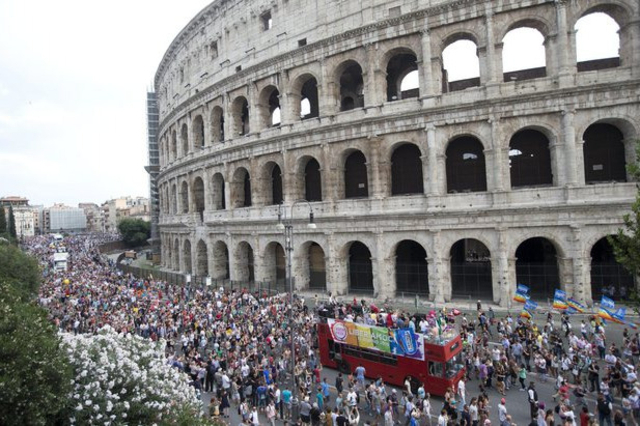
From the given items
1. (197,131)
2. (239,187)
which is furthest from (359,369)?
(197,131)

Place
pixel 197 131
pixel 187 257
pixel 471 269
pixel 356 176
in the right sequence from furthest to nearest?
pixel 187 257 < pixel 197 131 < pixel 356 176 < pixel 471 269

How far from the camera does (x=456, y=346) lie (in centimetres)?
1353

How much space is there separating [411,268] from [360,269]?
357cm

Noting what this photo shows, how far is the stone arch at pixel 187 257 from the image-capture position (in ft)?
125

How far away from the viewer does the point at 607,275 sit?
21.0 m

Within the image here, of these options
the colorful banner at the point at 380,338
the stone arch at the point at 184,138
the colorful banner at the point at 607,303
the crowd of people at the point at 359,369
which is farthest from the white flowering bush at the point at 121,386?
the stone arch at the point at 184,138

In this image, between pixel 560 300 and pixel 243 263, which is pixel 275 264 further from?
pixel 560 300

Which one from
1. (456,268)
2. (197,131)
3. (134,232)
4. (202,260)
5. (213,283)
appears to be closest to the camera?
(456,268)

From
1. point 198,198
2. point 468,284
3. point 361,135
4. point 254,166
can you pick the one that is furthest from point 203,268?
point 468,284

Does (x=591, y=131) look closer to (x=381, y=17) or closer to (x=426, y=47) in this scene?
(x=426, y=47)

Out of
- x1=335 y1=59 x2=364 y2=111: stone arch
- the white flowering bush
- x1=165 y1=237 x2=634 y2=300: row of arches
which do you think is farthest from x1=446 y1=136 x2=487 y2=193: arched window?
the white flowering bush

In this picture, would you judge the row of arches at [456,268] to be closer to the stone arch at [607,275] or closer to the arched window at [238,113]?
the stone arch at [607,275]

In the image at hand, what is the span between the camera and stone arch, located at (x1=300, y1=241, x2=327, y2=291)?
2786 centimetres

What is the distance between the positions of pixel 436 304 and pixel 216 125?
23419mm
